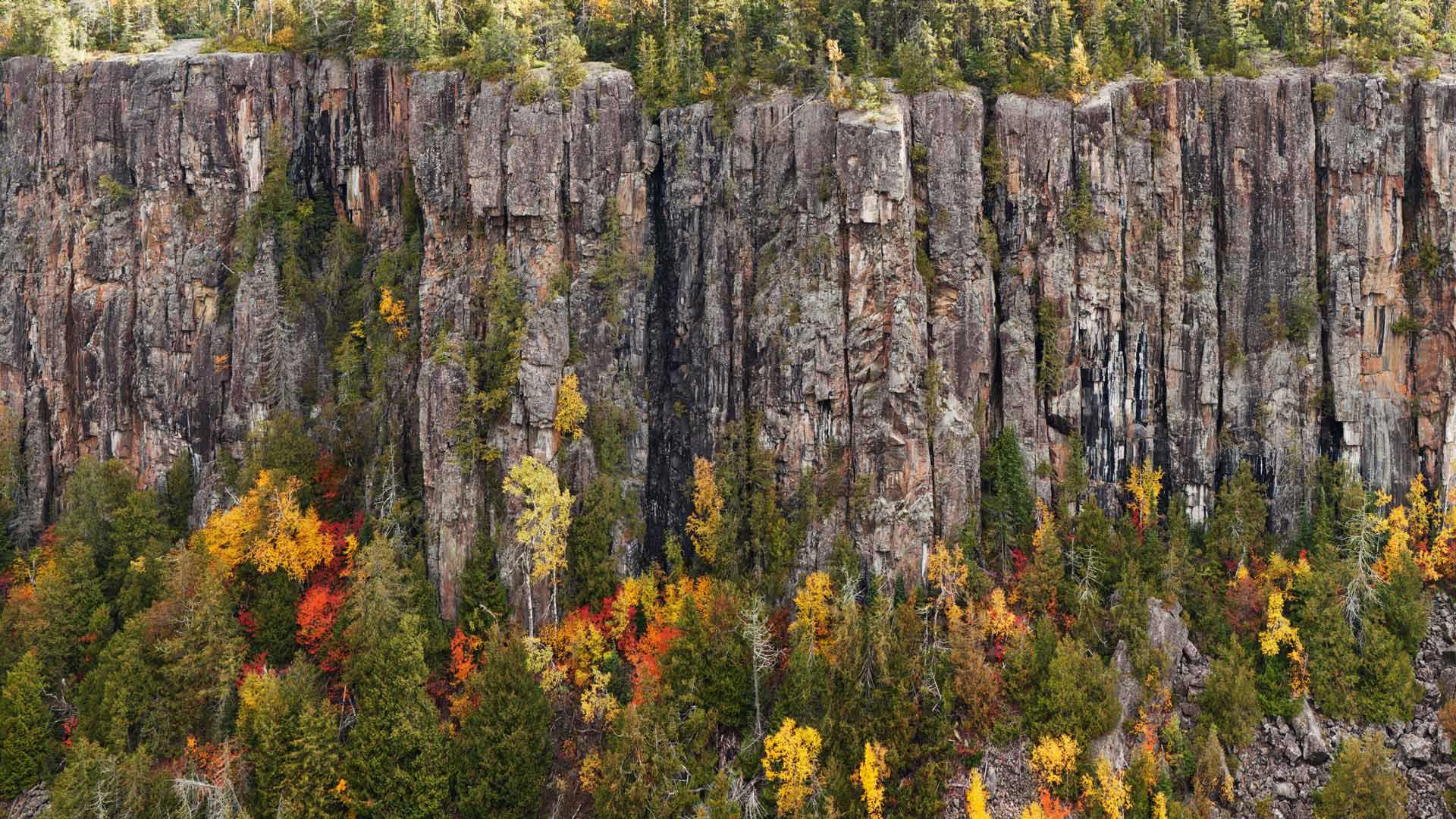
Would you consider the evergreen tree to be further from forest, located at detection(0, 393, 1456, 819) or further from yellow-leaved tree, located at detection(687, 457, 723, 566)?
yellow-leaved tree, located at detection(687, 457, 723, 566)

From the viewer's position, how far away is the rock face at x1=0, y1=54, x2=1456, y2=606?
54875mm

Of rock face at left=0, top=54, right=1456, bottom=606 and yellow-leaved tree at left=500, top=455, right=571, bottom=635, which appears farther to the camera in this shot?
rock face at left=0, top=54, right=1456, bottom=606

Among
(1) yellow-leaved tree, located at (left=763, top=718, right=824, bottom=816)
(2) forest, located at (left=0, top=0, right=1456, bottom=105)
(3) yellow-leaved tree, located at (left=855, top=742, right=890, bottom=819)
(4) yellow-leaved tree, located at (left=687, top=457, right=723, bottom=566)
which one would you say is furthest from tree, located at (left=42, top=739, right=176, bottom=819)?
(2) forest, located at (left=0, top=0, right=1456, bottom=105)

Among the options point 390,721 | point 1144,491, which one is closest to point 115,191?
point 390,721

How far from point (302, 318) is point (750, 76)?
34123 millimetres

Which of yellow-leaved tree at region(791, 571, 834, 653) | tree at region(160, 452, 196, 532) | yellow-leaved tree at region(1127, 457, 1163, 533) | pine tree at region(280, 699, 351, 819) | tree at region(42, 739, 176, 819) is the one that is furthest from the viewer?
tree at region(160, 452, 196, 532)

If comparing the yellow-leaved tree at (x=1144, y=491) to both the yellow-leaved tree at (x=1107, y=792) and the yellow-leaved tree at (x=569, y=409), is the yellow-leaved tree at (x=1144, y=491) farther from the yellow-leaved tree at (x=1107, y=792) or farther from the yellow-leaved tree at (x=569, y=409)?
the yellow-leaved tree at (x=569, y=409)

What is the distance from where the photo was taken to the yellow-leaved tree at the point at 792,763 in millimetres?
44312

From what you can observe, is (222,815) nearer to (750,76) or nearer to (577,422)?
(577,422)

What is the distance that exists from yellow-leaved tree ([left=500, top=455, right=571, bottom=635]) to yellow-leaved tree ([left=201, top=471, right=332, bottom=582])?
12532 mm

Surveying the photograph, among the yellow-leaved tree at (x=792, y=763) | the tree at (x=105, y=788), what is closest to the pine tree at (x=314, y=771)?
the tree at (x=105, y=788)

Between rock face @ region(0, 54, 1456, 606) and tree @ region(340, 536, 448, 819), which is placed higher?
rock face @ region(0, 54, 1456, 606)

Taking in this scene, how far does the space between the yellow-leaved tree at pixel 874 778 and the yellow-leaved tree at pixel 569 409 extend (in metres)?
24.2

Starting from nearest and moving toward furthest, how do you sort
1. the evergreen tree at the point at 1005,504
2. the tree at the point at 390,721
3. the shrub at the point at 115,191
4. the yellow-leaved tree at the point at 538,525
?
the tree at the point at 390,721 → the yellow-leaved tree at the point at 538,525 → the evergreen tree at the point at 1005,504 → the shrub at the point at 115,191
